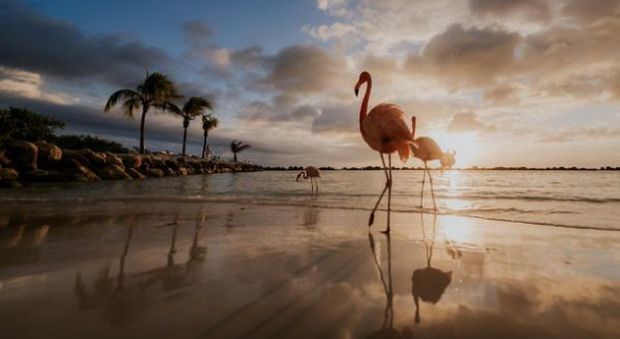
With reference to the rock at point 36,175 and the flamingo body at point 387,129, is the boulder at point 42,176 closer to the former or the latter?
the rock at point 36,175

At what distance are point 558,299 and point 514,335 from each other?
106 centimetres

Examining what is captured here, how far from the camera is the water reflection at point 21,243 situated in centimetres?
403

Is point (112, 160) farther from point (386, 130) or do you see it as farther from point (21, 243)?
point (386, 130)

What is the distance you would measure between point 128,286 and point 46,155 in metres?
24.8

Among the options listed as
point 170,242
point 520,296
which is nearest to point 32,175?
point 170,242

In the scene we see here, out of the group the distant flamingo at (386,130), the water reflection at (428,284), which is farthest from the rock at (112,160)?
the water reflection at (428,284)

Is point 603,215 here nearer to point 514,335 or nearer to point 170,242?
point 514,335

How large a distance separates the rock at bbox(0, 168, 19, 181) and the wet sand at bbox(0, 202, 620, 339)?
1539 centimetres

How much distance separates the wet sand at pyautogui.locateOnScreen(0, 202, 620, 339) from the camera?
2.31m

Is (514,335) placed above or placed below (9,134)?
below

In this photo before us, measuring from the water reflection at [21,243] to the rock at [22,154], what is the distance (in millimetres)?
17043

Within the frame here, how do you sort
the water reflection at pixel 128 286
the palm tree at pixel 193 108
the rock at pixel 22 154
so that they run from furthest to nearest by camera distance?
the palm tree at pixel 193 108 < the rock at pixel 22 154 < the water reflection at pixel 128 286

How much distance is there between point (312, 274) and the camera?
3.55 meters

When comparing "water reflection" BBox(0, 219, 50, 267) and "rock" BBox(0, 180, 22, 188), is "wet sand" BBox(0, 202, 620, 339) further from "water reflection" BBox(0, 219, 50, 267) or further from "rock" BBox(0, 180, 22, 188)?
"rock" BBox(0, 180, 22, 188)
